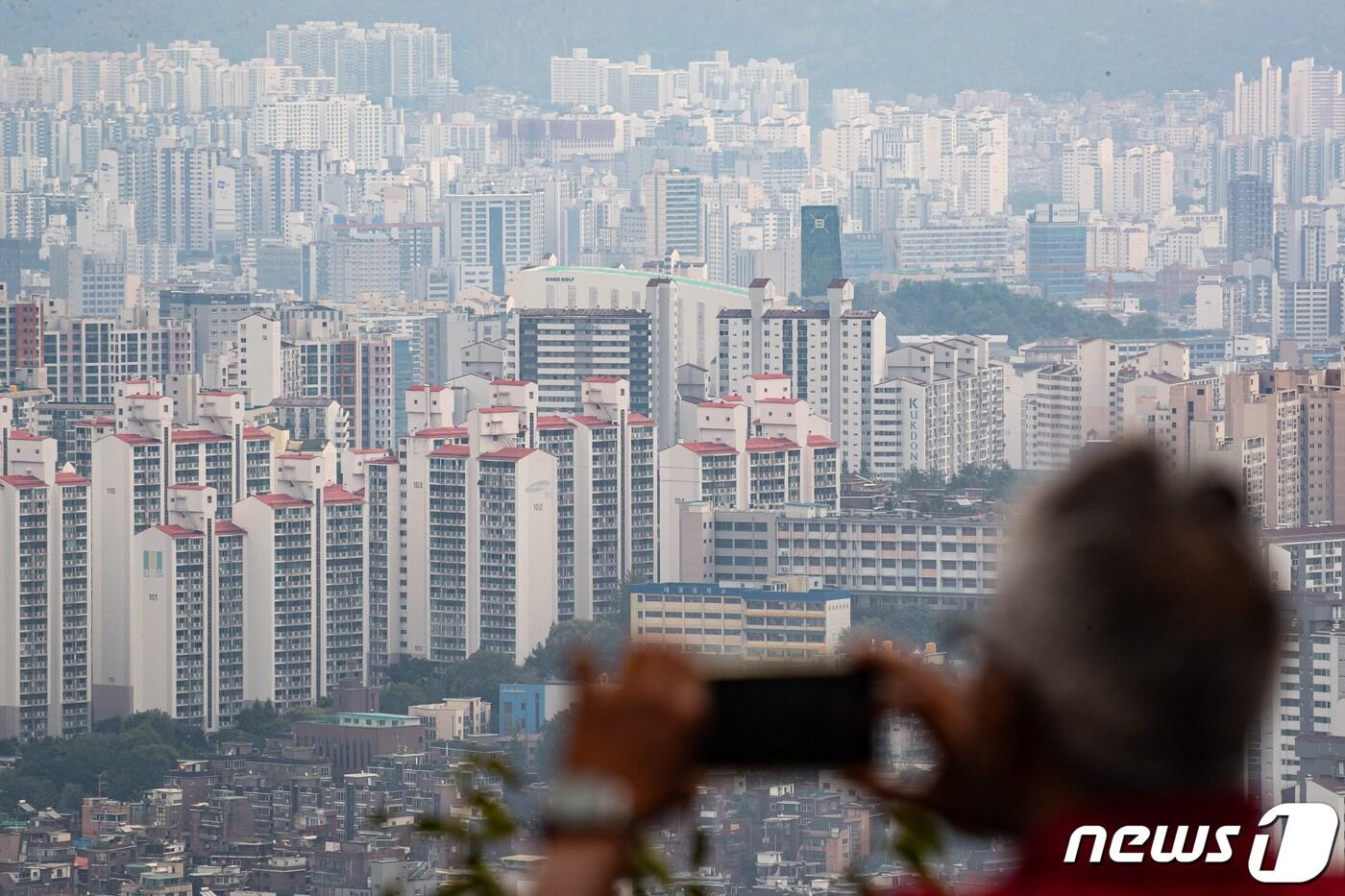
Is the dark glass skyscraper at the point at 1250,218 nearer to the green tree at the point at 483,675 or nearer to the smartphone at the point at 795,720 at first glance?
the green tree at the point at 483,675

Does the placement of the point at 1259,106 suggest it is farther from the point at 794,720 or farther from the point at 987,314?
the point at 794,720

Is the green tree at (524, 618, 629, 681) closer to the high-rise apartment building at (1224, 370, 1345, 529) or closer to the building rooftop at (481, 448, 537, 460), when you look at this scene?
the building rooftop at (481, 448, 537, 460)

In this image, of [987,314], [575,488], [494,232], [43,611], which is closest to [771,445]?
[575,488]

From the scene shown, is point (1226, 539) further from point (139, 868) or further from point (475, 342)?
point (475, 342)

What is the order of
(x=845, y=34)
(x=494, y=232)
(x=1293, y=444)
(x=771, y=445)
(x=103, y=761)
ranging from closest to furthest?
(x=103, y=761), (x=1293, y=444), (x=771, y=445), (x=494, y=232), (x=845, y=34)

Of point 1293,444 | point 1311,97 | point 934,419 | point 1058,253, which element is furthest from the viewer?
point 1311,97

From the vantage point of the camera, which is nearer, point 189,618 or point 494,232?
point 189,618
